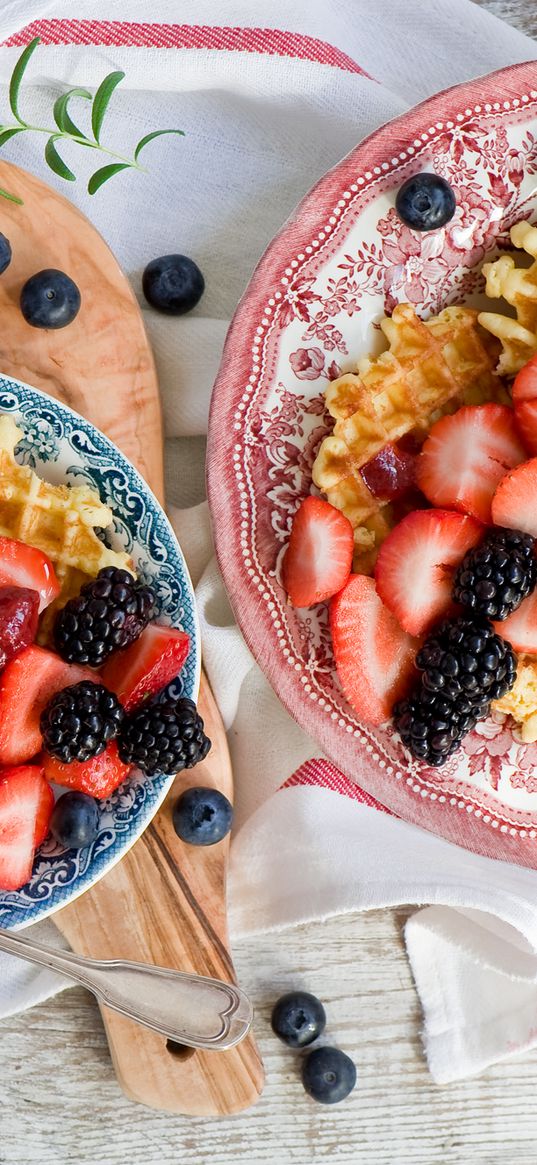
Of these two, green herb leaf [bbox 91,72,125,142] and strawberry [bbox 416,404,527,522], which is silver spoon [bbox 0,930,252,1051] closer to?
strawberry [bbox 416,404,527,522]

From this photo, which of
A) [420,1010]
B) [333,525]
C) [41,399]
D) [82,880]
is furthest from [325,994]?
[41,399]

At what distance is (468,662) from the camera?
1603 mm

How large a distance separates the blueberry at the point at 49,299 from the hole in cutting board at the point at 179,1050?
1.38m

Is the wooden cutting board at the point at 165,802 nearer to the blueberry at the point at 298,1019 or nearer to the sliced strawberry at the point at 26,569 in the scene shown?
the blueberry at the point at 298,1019

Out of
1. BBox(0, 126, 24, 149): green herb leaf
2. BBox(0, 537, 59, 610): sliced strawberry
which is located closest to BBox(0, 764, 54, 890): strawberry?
BBox(0, 537, 59, 610): sliced strawberry

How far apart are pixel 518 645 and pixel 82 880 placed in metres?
0.83

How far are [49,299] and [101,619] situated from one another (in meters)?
0.62

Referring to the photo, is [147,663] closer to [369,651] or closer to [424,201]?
[369,651]

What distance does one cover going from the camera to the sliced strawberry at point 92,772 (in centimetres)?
161

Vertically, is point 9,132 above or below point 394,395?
above

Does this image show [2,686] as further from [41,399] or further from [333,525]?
[333,525]

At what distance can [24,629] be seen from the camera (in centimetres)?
156

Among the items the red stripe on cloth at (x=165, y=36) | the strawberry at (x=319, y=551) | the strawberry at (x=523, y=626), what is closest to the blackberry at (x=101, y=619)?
the strawberry at (x=319, y=551)

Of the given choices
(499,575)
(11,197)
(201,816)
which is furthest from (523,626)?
(11,197)
